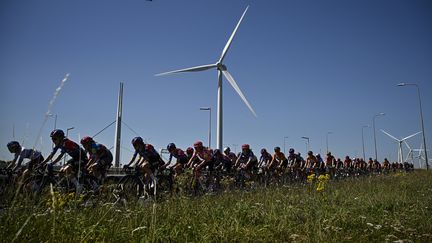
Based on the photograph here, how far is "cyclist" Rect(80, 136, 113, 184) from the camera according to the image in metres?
8.53

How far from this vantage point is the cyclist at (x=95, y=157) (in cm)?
853

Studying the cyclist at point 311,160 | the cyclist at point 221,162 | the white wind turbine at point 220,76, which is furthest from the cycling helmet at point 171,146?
the cyclist at point 311,160

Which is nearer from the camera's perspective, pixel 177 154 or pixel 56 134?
pixel 56 134

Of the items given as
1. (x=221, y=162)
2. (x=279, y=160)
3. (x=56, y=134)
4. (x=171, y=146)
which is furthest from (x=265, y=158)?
(x=56, y=134)

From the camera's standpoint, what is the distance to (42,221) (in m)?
2.98

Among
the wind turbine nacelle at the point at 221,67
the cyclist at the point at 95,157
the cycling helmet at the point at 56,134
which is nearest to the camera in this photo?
the cycling helmet at the point at 56,134

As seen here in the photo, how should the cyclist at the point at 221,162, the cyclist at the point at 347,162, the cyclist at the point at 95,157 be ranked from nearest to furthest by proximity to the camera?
1. the cyclist at the point at 95,157
2. the cyclist at the point at 221,162
3. the cyclist at the point at 347,162

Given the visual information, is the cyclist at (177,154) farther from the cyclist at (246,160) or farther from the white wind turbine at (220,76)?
the white wind turbine at (220,76)

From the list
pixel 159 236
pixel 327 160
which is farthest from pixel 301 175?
pixel 159 236

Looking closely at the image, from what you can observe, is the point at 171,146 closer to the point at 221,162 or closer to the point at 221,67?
the point at 221,162

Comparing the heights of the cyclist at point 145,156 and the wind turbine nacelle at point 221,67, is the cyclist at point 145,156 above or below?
below

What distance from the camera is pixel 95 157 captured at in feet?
28.7

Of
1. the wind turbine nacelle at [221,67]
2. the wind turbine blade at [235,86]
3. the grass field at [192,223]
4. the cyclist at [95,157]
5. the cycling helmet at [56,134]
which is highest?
the wind turbine nacelle at [221,67]

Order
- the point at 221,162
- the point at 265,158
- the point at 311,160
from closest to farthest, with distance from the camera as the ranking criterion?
the point at 221,162
the point at 265,158
the point at 311,160
